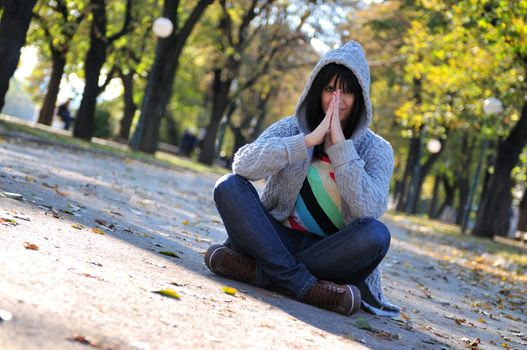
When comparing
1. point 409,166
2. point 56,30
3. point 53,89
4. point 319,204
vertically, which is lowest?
point 319,204

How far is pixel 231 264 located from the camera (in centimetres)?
563

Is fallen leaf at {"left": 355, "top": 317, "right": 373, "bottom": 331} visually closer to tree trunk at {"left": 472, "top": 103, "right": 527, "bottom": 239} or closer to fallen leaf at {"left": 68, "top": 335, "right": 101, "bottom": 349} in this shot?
fallen leaf at {"left": 68, "top": 335, "right": 101, "bottom": 349}

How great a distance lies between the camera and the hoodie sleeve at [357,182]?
5238 millimetres

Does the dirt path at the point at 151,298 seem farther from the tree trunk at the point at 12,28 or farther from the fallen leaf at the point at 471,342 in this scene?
the tree trunk at the point at 12,28

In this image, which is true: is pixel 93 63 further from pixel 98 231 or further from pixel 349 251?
pixel 349 251

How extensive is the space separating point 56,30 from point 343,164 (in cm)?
2704

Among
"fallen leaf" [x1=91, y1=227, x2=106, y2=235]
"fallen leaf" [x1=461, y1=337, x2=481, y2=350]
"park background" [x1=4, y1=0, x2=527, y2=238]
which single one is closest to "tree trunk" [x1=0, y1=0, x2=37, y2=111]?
"park background" [x1=4, y1=0, x2=527, y2=238]

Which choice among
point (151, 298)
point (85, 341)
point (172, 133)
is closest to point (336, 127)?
point (151, 298)

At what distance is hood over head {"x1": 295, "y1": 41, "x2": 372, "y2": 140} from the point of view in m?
5.43

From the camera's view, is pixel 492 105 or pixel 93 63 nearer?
pixel 492 105

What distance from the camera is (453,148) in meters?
48.0

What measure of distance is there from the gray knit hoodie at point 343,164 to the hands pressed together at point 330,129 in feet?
0.14

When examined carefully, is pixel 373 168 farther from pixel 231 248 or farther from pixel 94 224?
pixel 94 224

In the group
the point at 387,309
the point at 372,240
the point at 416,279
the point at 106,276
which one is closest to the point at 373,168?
the point at 372,240
